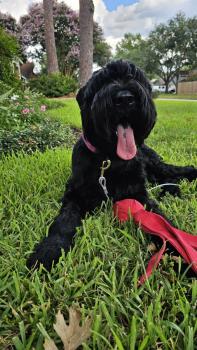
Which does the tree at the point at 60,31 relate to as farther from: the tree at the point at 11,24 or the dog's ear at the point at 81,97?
the dog's ear at the point at 81,97

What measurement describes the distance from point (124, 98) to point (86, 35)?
24.4ft

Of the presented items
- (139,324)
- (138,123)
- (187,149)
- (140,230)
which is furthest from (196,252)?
(187,149)

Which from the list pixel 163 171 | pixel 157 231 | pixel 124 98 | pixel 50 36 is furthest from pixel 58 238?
pixel 50 36

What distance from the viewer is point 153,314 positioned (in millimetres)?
1402

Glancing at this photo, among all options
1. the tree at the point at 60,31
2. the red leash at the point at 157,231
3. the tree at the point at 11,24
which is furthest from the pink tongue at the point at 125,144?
the tree at the point at 11,24

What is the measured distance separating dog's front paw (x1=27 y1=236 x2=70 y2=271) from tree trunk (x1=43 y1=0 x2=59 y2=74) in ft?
60.3

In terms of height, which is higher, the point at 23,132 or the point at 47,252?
the point at 23,132

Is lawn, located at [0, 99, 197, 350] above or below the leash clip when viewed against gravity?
below

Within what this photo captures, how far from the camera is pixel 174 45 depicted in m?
49.7

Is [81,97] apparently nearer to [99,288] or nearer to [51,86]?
[99,288]

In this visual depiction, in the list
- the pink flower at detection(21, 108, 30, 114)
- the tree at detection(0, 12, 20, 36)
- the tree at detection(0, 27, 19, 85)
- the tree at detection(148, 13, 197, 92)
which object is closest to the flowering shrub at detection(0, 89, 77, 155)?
the pink flower at detection(21, 108, 30, 114)

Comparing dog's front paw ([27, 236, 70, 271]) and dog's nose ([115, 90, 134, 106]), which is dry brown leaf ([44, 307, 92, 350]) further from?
dog's nose ([115, 90, 134, 106])

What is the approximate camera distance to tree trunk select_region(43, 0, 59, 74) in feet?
58.6

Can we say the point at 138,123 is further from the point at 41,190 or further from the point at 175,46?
the point at 175,46
